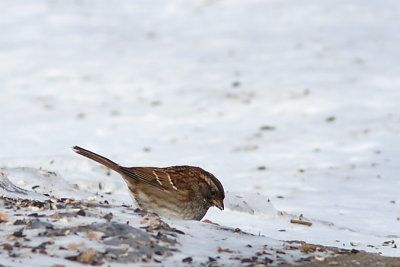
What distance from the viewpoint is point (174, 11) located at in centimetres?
1828

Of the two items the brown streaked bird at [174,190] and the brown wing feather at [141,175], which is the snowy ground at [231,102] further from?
the brown wing feather at [141,175]

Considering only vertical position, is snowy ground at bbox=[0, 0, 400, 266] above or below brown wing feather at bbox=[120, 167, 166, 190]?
above

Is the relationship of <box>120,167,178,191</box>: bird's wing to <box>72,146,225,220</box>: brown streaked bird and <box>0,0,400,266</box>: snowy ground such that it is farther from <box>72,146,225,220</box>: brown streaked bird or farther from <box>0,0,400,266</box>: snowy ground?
<box>0,0,400,266</box>: snowy ground

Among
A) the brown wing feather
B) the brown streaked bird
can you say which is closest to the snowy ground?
the brown streaked bird

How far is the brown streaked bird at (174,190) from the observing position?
21.3ft

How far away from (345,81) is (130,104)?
3.22 meters

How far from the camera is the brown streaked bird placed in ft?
21.3

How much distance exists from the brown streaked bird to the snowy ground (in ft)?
1.80

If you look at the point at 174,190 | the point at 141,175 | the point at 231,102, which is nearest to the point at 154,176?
the point at 141,175

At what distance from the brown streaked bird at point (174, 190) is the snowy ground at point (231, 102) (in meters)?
0.55

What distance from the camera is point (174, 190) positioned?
21.3 feet

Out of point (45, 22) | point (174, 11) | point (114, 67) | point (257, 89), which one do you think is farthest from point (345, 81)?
point (45, 22)

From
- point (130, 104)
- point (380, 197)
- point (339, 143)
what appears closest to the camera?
point (380, 197)

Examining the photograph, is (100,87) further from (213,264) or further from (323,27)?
(213,264)
